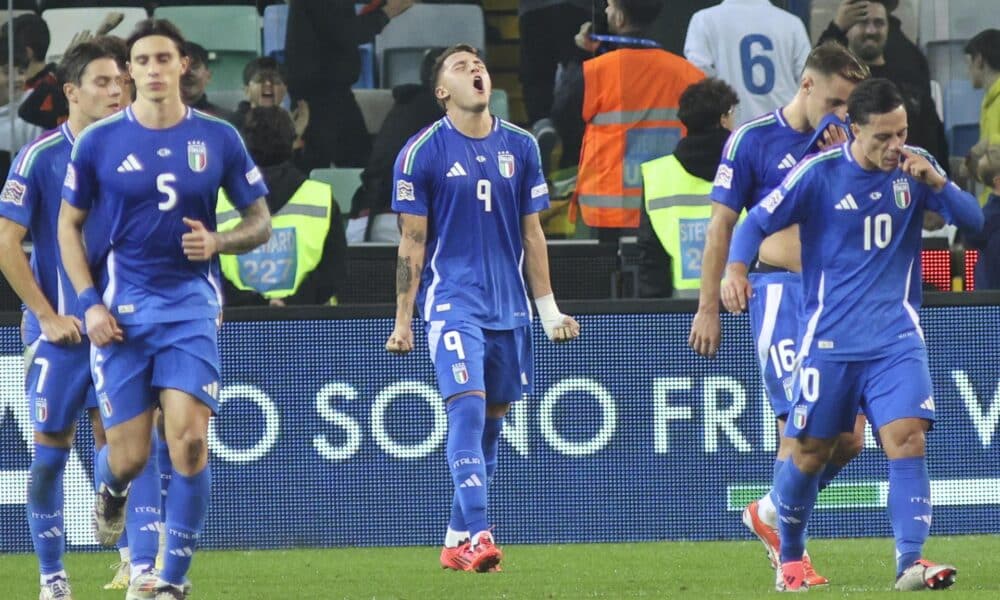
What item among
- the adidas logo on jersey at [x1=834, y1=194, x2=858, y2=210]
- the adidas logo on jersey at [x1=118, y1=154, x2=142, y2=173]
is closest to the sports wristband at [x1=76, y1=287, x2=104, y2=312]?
the adidas logo on jersey at [x1=118, y1=154, x2=142, y2=173]

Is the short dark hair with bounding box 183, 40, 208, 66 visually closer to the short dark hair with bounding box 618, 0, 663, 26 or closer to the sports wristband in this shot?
the short dark hair with bounding box 618, 0, 663, 26

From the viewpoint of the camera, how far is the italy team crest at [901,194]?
7.83 meters

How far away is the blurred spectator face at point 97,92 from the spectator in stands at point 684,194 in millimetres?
3559

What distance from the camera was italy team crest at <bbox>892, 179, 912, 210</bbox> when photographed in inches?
308

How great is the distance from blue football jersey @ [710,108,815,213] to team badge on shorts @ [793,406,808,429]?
110 cm

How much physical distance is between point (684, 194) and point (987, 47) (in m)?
1.91

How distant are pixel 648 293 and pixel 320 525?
2.15m

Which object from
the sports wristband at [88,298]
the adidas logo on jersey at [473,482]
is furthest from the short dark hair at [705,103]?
the sports wristband at [88,298]

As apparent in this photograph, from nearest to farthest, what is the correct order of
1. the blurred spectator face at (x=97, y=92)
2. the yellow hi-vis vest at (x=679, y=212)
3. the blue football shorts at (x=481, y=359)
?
the blurred spectator face at (x=97, y=92) < the blue football shorts at (x=481, y=359) < the yellow hi-vis vest at (x=679, y=212)

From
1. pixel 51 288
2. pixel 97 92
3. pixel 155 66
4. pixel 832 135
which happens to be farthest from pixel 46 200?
pixel 832 135

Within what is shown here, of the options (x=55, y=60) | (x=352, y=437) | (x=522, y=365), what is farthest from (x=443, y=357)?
(x=55, y=60)

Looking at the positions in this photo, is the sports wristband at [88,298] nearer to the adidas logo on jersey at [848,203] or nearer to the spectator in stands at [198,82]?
the adidas logo on jersey at [848,203]

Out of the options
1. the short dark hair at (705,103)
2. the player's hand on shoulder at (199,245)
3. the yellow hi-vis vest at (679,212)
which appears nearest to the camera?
the player's hand on shoulder at (199,245)

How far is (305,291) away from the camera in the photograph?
1147 centimetres
